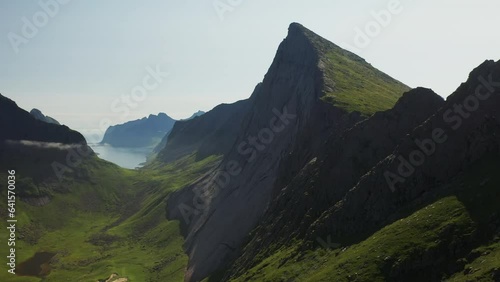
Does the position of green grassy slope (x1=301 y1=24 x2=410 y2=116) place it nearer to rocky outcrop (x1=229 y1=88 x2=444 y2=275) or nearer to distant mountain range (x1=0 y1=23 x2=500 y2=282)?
distant mountain range (x1=0 y1=23 x2=500 y2=282)

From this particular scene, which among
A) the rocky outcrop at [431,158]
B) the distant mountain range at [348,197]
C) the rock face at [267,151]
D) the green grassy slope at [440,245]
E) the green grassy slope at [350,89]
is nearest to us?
the green grassy slope at [440,245]

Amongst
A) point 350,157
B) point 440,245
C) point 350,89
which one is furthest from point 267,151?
point 440,245

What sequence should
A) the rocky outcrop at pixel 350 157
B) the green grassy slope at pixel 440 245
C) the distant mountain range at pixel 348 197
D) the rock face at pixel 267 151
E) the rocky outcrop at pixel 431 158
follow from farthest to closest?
the rock face at pixel 267 151 → the rocky outcrop at pixel 350 157 → the rocky outcrop at pixel 431 158 → the distant mountain range at pixel 348 197 → the green grassy slope at pixel 440 245

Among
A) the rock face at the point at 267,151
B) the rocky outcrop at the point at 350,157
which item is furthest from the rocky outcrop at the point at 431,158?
the rock face at the point at 267,151

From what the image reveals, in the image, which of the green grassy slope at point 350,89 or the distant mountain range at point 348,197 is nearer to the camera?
the distant mountain range at point 348,197

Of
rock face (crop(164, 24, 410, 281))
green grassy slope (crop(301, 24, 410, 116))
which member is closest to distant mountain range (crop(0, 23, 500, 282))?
rock face (crop(164, 24, 410, 281))

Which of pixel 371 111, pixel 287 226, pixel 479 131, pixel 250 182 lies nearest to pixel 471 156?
pixel 479 131

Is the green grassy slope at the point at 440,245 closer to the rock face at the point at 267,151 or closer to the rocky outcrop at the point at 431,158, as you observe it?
the rocky outcrop at the point at 431,158
